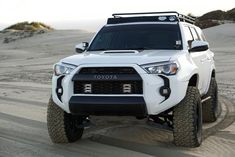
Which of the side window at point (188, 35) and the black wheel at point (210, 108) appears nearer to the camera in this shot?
the side window at point (188, 35)

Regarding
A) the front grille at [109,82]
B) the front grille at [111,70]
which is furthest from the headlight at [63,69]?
the front grille at [111,70]

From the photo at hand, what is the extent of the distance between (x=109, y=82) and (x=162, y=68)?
2.24 ft

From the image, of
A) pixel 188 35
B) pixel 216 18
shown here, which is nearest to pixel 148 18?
pixel 188 35

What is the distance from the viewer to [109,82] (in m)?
6.49

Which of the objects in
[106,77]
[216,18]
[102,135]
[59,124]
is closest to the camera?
[106,77]

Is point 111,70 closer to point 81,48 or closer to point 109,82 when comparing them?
point 109,82

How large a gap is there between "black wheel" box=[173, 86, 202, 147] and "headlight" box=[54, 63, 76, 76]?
1435 millimetres

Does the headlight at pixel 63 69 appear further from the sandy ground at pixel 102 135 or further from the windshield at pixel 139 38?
the windshield at pixel 139 38

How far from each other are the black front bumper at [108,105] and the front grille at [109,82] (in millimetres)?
93

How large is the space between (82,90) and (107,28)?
2.09 metres

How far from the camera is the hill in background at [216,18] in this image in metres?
43.9

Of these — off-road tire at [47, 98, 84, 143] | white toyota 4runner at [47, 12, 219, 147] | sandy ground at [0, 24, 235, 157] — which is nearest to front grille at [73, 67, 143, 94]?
white toyota 4runner at [47, 12, 219, 147]

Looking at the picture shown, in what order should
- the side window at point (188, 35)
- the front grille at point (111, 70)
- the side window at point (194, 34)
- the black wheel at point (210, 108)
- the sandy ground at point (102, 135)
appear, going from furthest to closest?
the side window at point (194, 34) → the black wheel at point (210, 108) → the side window at point (188, 35) → the sandy ground at point (102, 135) → the front grille at point (111, 70)

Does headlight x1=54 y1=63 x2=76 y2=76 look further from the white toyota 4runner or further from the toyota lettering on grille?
the toyota lettering on grille
